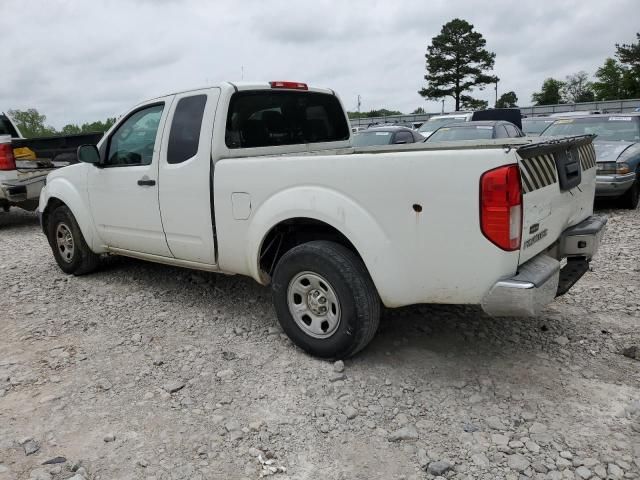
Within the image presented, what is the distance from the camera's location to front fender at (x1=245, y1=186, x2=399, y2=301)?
→ 315cm

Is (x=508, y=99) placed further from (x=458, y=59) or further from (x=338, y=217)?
(x=338, y=217)

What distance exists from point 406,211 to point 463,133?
26.3 ft

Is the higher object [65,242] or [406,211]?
[406,211]

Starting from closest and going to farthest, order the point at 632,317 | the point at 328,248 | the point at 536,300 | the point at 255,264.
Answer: the point at 536,300 → the point at 328,248 → the point at 255,264 → the point at 632,317

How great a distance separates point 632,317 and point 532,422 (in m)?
1.90

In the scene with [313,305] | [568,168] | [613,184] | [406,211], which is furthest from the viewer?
[613,184]

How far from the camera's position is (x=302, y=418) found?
3008mm

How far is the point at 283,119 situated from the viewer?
4.54 m

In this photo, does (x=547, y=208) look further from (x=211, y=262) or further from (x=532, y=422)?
(x=211, y=262)

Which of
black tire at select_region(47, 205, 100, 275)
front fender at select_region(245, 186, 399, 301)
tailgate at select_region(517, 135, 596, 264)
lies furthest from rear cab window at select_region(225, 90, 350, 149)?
black tire at select_region(47, 205, 100, 275)

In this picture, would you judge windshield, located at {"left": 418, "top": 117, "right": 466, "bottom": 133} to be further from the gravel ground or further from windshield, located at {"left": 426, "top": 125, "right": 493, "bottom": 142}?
the gravel ground

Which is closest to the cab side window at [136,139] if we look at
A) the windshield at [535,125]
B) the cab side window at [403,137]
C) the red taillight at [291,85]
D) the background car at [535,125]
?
the red taillight at [291,85]

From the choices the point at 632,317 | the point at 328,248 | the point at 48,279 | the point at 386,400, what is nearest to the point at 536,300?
the point at 386,400

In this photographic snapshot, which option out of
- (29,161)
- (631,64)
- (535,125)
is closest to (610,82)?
(631,64)
